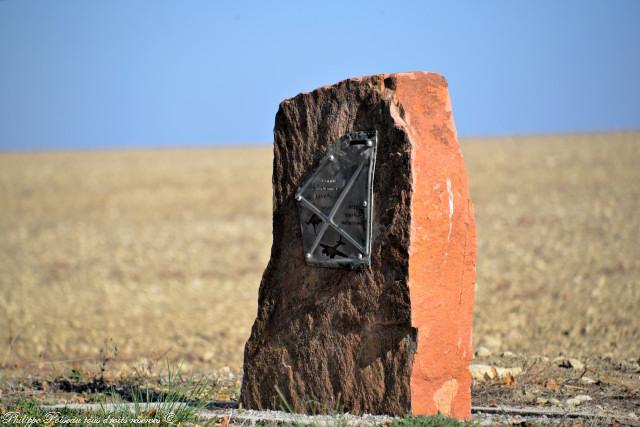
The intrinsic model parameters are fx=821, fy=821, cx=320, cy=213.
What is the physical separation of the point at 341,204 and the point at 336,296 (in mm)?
551

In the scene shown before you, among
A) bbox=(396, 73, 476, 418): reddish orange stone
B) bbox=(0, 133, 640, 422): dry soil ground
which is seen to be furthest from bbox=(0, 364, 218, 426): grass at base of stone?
bbox=(396, 73, 476, 418): reddish orange stone

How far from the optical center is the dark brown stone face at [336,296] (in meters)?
4.66

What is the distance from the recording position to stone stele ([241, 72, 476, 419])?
182 inches

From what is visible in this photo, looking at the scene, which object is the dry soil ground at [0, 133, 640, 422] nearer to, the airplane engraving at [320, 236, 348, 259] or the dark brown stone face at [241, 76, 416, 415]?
the dark brown stone face at [241, 76, 416, 415]

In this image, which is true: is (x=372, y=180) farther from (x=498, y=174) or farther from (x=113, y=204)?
(x=498, y=174)

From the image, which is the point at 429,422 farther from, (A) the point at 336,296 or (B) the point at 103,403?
(B) the point at 103,403

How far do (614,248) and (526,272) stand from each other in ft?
7.60

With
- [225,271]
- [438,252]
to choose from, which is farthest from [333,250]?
[225,271]

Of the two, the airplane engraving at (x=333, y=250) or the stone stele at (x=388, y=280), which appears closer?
the stone stele at (x=388, y=280)

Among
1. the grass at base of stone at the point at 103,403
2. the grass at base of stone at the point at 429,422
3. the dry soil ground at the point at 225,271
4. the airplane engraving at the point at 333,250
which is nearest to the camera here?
the grass at base of stone at the point at 429,422

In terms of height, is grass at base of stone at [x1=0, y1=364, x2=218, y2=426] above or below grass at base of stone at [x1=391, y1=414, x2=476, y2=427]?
below

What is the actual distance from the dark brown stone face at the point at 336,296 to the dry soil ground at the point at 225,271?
124cm

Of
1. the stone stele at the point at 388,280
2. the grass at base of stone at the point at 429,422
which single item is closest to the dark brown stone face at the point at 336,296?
the stone stele at the point at 388,280

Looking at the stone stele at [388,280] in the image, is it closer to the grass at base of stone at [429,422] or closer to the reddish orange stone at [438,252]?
→ the reddish orange stone at [438,252]
